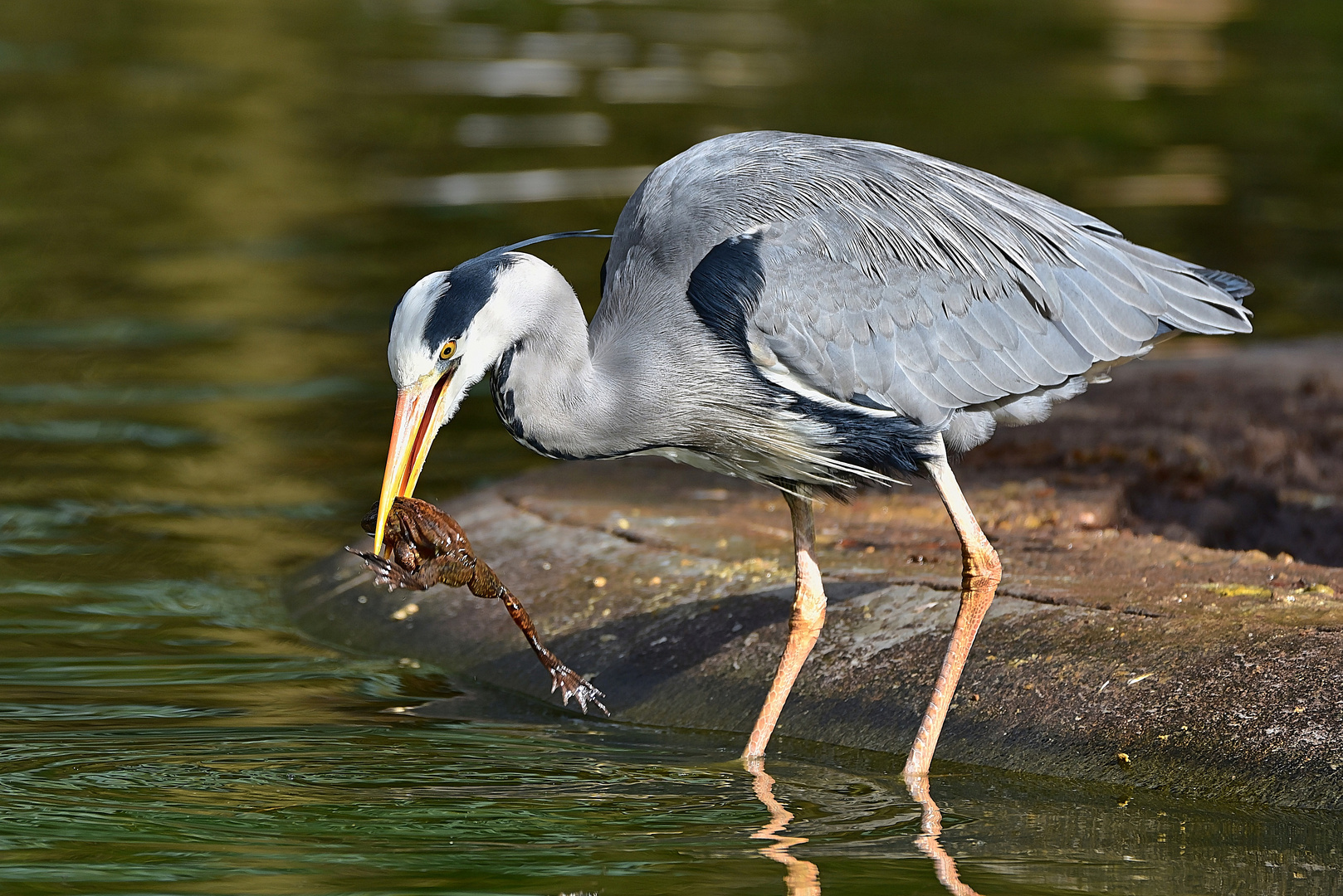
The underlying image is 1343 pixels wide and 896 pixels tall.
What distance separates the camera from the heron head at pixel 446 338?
5.91 meters

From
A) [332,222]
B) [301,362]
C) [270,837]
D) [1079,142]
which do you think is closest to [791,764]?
[270,837]

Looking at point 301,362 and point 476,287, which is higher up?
point 476,287

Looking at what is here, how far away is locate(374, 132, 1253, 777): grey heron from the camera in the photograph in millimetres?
6250

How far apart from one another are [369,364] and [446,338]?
768 centimetres

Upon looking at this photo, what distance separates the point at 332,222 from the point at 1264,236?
30.4ft

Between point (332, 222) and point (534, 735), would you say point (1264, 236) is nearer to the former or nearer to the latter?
point (332, 222)

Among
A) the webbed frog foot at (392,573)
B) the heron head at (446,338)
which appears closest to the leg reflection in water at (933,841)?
the webbed frog foot at (392,573)

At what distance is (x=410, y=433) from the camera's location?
5996mm

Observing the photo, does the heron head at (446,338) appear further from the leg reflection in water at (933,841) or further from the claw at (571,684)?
the leg reflection in water at (933,841)

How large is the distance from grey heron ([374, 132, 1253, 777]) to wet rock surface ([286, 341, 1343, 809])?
1.11ft

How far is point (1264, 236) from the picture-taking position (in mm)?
18531

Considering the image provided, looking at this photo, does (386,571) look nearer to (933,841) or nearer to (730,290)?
(730,290)

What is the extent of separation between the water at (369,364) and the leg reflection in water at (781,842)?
1.3 inches

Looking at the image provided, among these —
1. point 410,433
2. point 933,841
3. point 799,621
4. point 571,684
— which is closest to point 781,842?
point 933,841
